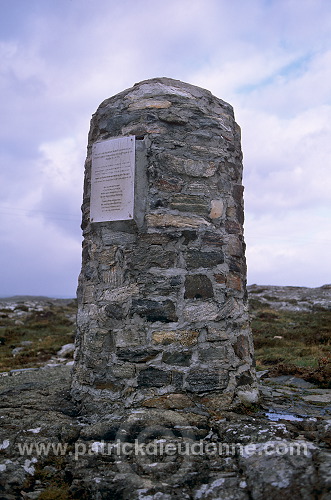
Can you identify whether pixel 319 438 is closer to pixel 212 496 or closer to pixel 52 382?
pixel 212 496

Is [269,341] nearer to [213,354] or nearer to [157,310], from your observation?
[213,354]

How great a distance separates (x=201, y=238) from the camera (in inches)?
188

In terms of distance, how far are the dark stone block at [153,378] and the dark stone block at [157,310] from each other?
545 millimetres

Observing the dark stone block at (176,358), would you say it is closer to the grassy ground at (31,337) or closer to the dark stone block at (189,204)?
the dark stone block at (189,204)

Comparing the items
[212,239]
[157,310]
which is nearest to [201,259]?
[212,239]

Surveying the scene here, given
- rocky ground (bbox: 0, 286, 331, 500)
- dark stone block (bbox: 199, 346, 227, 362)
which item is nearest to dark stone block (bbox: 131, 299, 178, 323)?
dark stone block (bbox: 199, 346, 227, 362)

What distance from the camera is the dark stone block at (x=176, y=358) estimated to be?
448 cm

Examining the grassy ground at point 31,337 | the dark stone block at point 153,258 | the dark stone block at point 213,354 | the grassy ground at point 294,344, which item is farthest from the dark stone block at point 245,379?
the grassy ground at point 31,337

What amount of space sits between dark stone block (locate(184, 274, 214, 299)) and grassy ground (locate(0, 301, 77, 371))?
6.56m

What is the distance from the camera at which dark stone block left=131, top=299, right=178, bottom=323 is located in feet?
15.0

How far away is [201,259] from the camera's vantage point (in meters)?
4.75

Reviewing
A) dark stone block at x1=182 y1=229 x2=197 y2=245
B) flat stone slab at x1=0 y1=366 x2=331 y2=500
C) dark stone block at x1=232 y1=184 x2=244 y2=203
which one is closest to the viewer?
flat stone slab at x1=0 y1=366 x2=331 y2=500

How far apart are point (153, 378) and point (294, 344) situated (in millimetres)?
8098

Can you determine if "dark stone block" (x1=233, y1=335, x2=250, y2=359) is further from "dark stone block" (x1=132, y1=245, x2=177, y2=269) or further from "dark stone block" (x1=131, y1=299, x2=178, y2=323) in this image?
"dark stone block" (x1=132, y1=245, x2=177, y2=269)
